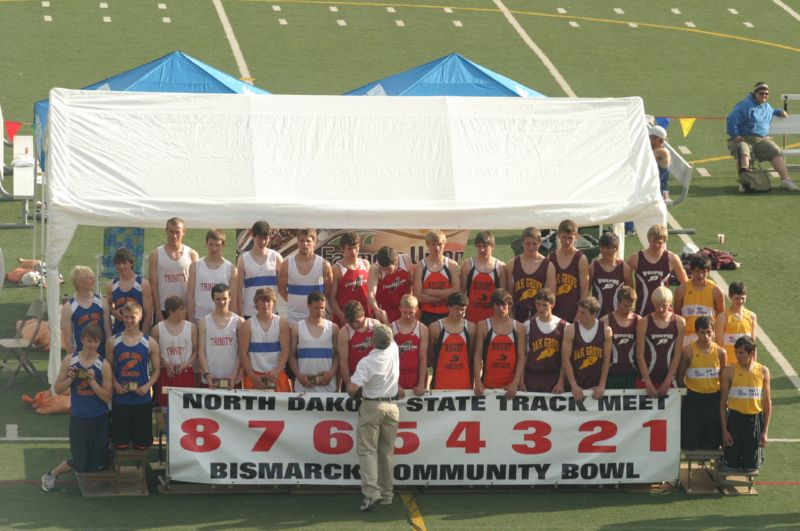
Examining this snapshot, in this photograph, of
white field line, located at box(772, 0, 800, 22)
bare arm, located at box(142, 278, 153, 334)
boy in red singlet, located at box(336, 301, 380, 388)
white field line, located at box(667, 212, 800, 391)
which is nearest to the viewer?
boy in red singlet, located at box(336, 301, 380, 388)

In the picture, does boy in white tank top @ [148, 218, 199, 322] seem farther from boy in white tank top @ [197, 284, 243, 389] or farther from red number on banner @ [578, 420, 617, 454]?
red number on banner @ [578, 420, 617, 454]

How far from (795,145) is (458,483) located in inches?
510

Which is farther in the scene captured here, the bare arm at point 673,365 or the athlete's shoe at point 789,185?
the athlete's shoe at point 789,185

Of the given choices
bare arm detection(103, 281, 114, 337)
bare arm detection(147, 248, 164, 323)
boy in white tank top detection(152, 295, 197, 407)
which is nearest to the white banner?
boy in white tank top detection(152, 295, 197, 407)

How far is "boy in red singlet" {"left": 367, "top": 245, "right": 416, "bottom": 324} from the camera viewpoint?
48.0 ft

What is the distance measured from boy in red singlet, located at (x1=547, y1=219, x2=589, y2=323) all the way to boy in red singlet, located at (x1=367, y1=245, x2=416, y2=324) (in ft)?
4.34

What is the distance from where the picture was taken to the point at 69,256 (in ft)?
64.2

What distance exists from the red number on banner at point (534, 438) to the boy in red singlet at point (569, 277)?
139 centimetres

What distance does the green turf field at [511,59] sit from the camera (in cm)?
1897

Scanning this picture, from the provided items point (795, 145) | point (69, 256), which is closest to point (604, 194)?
point (69, 256)

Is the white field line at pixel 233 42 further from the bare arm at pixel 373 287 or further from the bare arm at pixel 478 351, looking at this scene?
the bare arm at pixel 478 351

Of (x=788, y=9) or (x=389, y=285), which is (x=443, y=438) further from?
(x=788, y=9)

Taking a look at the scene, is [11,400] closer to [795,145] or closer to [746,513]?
[746,513]

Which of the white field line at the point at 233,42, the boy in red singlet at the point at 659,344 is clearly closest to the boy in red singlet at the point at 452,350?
the boy in red singlet at the point at 659,344
